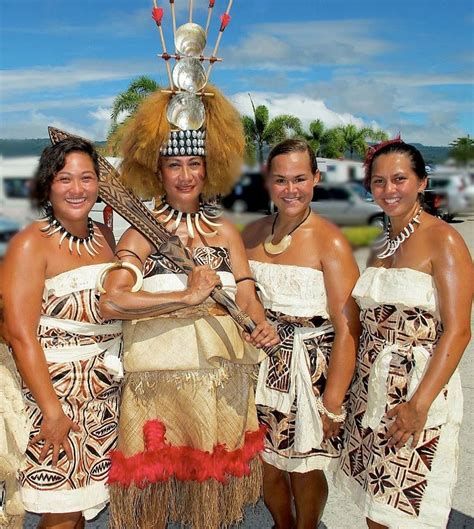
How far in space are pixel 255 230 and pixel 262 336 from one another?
548 mm

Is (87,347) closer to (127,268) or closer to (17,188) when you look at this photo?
(127,268)

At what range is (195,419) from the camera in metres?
2.25

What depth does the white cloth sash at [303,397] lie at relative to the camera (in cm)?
236

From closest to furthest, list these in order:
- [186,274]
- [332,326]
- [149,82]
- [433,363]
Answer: [433,363], [186,274], [332,326], [149,82]

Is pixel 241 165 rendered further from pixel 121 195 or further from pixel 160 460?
pixel 160 460

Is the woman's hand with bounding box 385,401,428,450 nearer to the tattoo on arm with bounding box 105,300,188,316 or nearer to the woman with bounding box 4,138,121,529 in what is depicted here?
→ the tattoo on arm with bounding box 105,300,188,316

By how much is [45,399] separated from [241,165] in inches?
46.4

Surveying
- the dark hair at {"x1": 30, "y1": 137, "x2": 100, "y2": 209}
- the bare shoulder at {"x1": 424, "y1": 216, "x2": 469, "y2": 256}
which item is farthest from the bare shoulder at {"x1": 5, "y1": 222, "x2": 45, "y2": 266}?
the bare shoulder at {"x1": 424, "y1": 216, "x2": 469, "y2": 256}

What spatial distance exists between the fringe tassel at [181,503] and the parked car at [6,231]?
95 cm

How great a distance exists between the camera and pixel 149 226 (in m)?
2.21

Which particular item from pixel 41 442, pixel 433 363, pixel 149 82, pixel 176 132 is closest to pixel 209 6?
pixel 176 132

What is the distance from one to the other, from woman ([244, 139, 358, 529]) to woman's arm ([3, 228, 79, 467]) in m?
0.83

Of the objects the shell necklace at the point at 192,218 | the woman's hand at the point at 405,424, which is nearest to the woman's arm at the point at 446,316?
the woman's hand at the point at 405,424

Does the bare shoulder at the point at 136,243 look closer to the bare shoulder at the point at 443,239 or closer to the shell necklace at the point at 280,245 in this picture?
the shell necklace at the point at 280,245
